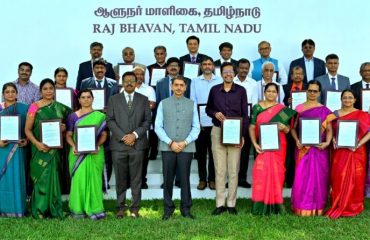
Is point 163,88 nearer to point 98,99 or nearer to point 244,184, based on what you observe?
point 98,99

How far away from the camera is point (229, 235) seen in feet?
20.1

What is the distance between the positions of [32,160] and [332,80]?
4.23 m

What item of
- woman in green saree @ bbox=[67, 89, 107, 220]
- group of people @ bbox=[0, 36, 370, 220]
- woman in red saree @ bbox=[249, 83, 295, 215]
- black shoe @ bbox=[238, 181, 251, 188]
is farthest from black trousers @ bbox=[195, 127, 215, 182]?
woman in green saree @ bbox=[67, 89, 107, 220]

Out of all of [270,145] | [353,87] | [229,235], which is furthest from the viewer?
[353,87]

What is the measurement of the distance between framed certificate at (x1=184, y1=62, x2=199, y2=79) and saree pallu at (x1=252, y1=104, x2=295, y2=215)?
1.56 m

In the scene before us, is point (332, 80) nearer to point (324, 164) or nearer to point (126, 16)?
point (324, 164)

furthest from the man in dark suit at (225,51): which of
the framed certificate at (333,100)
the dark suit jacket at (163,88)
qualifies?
the framed certificate at (333,100)

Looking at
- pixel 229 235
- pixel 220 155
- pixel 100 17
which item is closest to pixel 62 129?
pixel 220 155

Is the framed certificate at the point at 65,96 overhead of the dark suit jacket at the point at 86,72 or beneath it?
beneath

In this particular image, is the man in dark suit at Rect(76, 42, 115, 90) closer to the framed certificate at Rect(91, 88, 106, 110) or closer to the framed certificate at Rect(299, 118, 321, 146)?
the framed certificate at Rect(91, 88, 106, 110)

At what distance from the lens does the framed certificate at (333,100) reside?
769cm

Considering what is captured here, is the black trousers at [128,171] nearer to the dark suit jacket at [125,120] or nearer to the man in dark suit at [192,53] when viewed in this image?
the dark suit jacket at [125,120]

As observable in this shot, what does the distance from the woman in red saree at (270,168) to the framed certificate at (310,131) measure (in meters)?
0.17

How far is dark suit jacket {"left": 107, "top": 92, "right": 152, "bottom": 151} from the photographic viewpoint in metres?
6.78
